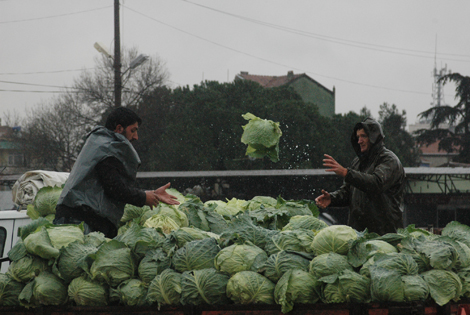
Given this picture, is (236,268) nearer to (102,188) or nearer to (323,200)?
(102,188)

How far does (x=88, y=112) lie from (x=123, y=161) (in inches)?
1502

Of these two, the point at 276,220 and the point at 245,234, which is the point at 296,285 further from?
the point at 276,220

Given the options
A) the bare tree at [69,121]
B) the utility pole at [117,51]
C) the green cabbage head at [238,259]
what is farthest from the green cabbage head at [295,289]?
the bare tree at [69,121]

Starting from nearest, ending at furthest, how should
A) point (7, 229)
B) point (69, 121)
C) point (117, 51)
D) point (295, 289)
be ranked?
point (295, 289) < point (7, 229) < point (117, 51) < point (69, 121)

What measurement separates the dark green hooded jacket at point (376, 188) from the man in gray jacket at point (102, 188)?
174 centimetres

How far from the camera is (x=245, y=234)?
3598 mm

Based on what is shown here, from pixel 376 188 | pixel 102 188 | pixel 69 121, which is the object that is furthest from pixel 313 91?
pixel 102 188

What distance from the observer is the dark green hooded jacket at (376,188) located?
4621 mm

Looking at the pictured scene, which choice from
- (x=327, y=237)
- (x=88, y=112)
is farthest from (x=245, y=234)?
(x=88, y=112)

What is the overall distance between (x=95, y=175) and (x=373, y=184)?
242 centimetres

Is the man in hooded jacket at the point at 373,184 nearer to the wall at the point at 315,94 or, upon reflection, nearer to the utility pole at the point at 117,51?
the utility pole at the point at 117,51

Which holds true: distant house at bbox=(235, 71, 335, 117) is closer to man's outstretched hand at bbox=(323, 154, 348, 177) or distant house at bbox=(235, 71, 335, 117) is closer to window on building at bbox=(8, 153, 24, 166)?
window on building at bbox=(8, 153, 24, 166)

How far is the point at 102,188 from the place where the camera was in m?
4.28

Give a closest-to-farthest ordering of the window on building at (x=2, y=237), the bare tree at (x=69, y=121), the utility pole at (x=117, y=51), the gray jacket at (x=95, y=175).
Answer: the gray jacket at (x=95, y=175), the window on building at (x=2, y=237), the utility pole at (x=117, y=51), the bare tree at (x=69, y=121)
